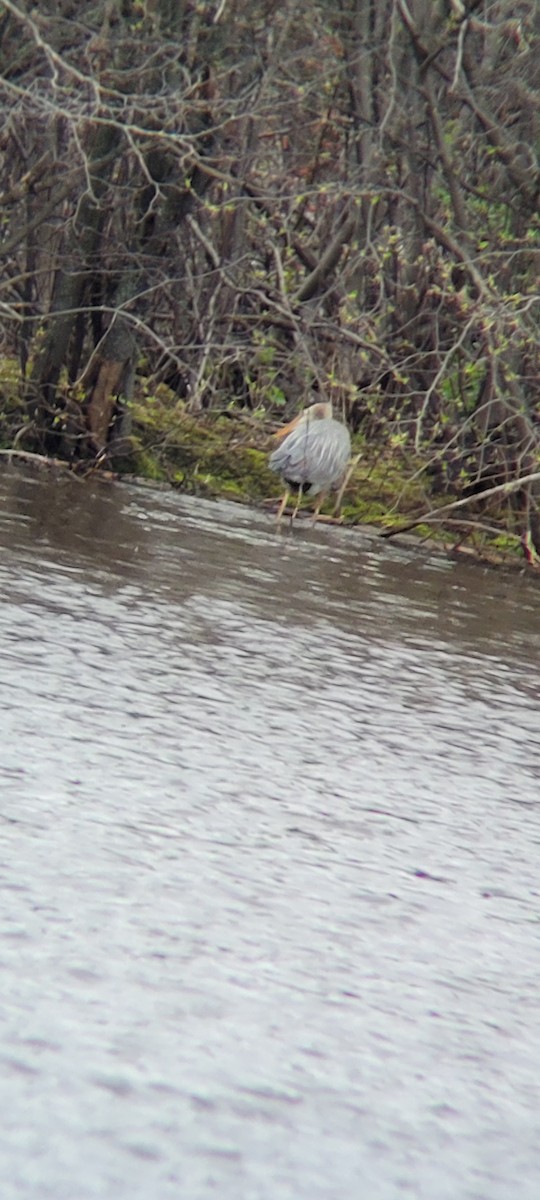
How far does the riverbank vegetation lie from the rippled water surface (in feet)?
18.2

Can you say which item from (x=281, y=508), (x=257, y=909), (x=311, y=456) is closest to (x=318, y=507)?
(x=281, y=508)

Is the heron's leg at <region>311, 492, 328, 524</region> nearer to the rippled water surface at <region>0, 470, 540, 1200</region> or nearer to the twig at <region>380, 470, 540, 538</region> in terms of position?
the twig at <region>380, 470, 540, 538</region>

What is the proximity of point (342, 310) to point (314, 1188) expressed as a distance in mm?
10829

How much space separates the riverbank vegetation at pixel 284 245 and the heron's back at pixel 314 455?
41 cm

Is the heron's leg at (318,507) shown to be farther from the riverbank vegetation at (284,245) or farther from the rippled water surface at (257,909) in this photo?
the rippled water surface at (257,909)

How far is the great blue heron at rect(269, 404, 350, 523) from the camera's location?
12078 mm

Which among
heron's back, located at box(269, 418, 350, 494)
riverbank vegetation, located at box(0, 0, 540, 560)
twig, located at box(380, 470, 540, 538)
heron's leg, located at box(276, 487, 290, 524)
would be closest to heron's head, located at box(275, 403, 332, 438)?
heron's back, located at box(269, 418, 350, 494)

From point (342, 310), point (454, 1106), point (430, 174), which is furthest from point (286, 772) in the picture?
point (430, 174)

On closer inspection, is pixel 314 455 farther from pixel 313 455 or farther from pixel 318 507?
A: pixel 318 507

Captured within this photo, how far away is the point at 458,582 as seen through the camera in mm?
10594

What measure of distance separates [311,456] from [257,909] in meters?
8.49

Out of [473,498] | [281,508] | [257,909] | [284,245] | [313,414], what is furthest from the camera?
[284,245]

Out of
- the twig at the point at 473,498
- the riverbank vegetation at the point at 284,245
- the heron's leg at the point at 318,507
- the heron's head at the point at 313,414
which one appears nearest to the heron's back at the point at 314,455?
the heron's head at the point at 313,414

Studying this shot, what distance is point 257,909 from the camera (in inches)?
145
